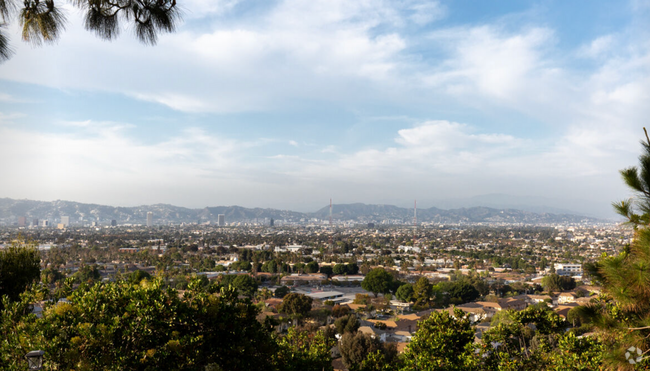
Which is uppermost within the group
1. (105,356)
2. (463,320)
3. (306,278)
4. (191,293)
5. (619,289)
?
(619,289)

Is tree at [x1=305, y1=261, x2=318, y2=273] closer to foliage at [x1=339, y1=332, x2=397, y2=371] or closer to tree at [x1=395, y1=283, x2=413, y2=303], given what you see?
tree at [x1=395, y1=283, x2=413, y2=303]

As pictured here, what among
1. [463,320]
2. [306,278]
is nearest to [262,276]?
[306,278]

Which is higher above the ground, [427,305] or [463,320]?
[463,320]

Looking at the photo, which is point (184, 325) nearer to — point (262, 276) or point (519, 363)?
point (519, 363)

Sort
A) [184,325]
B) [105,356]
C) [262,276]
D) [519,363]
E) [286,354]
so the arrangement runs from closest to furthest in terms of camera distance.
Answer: [105,356] → [184,325] → [286,354] → [519,363] → [262,276]

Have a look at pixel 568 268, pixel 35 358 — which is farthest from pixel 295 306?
pixel 568 268

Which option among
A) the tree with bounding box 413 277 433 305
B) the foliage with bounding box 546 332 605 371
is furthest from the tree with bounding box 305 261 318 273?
the foliage with bounding box 546 332 605 371

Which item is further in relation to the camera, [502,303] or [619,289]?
[502,303]
